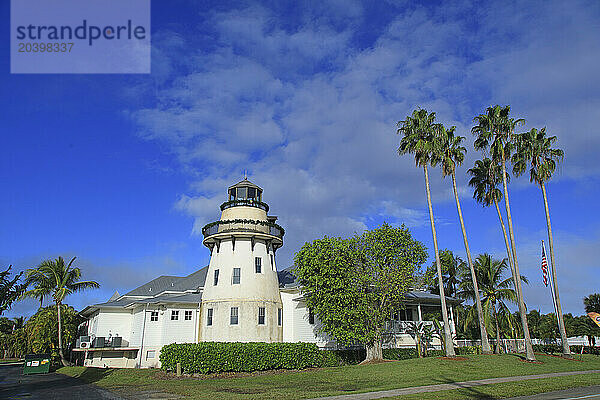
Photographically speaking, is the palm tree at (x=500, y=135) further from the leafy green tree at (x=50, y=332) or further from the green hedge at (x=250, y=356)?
the leafy green tree at (x=50, y=332)

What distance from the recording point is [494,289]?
4069cm

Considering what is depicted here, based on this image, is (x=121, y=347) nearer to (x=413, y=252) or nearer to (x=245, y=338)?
(x=245, y=338)

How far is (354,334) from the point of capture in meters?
28.7

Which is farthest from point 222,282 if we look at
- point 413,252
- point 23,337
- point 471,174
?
point 23,337

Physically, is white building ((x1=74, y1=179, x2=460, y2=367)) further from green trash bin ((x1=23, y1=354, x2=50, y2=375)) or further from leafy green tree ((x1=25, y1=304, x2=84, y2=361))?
leafy green tree ((x1=25, y1=304, x2=84, y2=361))

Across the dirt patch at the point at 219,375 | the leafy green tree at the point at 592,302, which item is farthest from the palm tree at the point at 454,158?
the leafy green tree at the point at 592,302

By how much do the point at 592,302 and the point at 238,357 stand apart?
42.0 meters

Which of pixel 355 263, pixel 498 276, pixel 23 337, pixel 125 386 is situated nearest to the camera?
pixel 125 386

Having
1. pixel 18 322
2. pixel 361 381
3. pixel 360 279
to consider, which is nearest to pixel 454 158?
pixel 360 279

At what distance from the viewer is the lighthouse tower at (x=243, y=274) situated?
32.3 m

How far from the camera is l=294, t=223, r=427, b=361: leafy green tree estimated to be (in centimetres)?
2916

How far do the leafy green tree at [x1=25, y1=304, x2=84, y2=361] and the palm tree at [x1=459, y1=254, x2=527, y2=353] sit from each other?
1572 inches

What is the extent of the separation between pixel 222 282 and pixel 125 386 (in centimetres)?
1213

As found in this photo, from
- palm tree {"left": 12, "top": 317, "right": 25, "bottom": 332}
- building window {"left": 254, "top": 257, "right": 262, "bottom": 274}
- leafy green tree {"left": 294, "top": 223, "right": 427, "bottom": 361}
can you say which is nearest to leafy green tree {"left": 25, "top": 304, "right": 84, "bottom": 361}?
building window {"left": 254, "top": 257, "right": 262, "bottom": 274}
